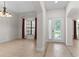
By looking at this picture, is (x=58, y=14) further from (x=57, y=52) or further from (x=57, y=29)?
(x=57, y=52)

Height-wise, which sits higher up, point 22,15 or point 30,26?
point 22,15

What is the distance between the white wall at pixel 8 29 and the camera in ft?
30.6

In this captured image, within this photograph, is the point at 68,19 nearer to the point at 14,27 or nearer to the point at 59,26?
the point at 59,26

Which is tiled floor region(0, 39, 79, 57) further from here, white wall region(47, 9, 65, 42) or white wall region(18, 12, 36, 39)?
white wall region(18, 12, 36, 39)

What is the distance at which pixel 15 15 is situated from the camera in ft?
39.5

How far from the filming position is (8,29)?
1036 cm

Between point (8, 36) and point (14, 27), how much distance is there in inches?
69.0

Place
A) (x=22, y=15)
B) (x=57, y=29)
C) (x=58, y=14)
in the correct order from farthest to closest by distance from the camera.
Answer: (x=22, y=15)
(x=57, y=29)
(x=58, y=14)

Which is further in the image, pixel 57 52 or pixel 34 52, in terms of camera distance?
pixel 57 52

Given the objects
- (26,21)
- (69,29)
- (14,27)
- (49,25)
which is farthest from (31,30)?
(69,29)

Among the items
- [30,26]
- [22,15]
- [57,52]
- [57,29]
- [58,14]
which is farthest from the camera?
[30,26]

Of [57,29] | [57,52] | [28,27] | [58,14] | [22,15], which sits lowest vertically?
[57,52]

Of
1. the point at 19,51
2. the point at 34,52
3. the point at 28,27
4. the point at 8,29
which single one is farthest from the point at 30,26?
the point at 34,52

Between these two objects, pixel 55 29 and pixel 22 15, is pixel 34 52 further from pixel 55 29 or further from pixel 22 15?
pixel 22 15
